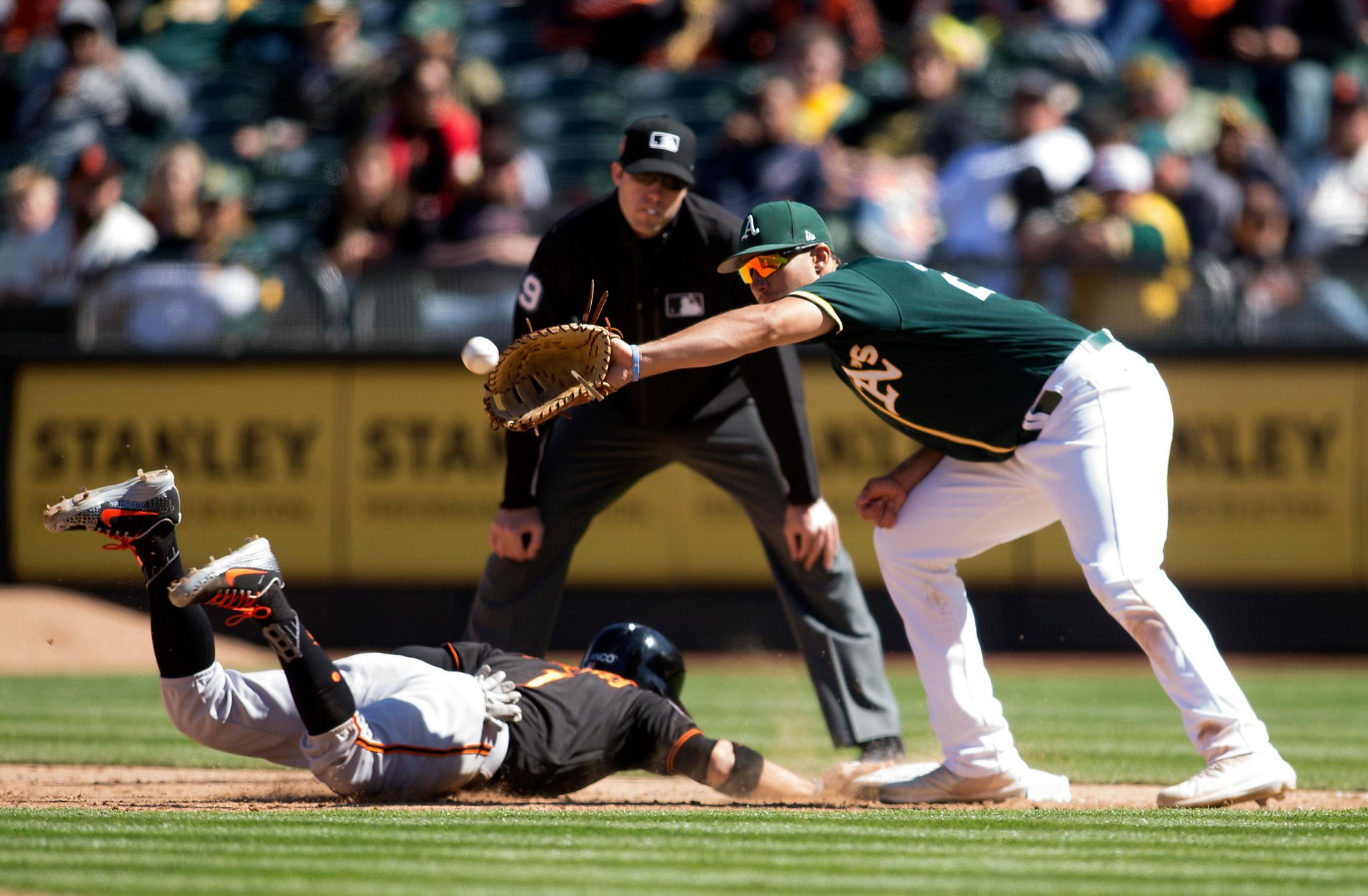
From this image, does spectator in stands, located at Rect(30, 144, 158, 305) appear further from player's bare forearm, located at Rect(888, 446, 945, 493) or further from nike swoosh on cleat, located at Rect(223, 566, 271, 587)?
player's bare forearm, located at Rect(888, 446, 945, 493)

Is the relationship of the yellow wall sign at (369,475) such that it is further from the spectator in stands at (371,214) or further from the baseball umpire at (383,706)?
the baseball umpire at (383,706)

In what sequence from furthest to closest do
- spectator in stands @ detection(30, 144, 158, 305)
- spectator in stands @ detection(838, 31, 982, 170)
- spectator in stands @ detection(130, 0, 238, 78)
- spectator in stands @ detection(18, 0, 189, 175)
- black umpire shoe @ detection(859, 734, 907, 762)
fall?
spectator in stands @ detection(130, 0, 238, 78)
spectator in stands @ detection(18, 0, 189, 175)
spectator in stands @ detection(838, 31, 982, 170)
spectator in stands @ detection(30, 144, 158, 305)
black umpire shoe @ detection(859, 734, 907, 762)

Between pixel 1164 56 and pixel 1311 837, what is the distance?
10597 mm

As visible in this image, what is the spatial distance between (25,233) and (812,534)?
9.36 meters

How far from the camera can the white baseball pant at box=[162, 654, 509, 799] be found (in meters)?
4.88

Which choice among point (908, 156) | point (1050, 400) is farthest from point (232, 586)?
point (908, 156)

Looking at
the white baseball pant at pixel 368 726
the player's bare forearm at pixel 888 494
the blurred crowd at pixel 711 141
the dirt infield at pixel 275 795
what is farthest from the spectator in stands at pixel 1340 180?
the white baseball pant at pixel 368 726

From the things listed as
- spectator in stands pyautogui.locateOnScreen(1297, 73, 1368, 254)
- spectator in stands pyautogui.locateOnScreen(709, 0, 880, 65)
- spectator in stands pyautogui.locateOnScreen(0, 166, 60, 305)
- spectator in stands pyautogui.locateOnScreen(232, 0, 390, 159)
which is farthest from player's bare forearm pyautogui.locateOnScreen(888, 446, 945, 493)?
spectator in stands pyautogui.locateOnScreen(232, 0, 390, 159)

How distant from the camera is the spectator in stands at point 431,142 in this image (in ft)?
40.0

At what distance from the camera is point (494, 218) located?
11.6m

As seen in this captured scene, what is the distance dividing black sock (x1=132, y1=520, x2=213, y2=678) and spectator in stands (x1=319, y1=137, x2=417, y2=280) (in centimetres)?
718

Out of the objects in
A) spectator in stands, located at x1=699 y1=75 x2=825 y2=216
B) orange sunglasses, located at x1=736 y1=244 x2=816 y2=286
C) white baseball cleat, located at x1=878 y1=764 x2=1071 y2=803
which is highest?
spectator in stands, located at x1=699 y1=75 x2=825 y2=216

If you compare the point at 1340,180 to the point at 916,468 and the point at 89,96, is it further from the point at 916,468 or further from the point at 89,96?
the point at 89,96

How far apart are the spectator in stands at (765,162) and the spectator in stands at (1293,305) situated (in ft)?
10.3
